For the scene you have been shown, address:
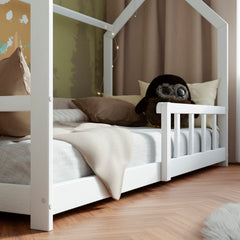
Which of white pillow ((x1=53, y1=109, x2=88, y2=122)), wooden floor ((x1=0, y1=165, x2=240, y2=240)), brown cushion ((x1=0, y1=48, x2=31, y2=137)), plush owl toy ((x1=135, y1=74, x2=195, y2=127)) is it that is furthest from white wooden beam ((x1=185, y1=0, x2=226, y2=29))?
brown cushion ((x1=0, y1=48, x2=31, y2=137))

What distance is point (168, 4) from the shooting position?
298 centimetres

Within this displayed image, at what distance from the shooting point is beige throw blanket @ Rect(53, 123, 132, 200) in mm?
1374

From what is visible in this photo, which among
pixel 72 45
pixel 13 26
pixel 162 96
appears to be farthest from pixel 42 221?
pixel 72 45

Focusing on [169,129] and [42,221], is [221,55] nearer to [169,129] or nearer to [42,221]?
[169,129]

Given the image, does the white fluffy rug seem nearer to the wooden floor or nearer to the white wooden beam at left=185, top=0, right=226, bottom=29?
the wooden floor

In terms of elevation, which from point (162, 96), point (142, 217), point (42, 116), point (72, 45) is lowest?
point (142, 217)

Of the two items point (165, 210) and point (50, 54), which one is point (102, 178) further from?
point (50, 54)

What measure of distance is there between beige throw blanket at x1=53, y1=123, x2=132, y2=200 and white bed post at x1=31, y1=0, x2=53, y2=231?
0.72ft

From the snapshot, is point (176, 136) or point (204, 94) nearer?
point (176, 136)

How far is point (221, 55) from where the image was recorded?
2.65m

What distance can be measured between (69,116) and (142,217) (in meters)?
0.99

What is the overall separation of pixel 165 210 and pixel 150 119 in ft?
3.26

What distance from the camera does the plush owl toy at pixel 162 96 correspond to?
2.34 m

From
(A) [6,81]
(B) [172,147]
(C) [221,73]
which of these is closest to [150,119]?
(B) [172,147]
